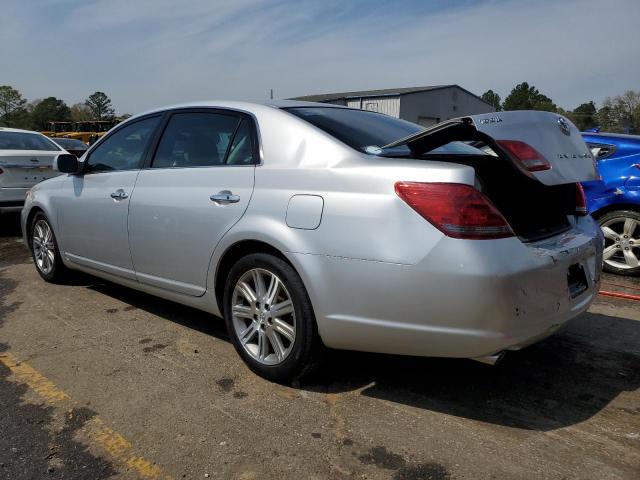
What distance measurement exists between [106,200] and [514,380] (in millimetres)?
3064

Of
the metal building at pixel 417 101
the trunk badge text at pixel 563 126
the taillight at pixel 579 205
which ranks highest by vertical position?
the metal building at pixel 417 101

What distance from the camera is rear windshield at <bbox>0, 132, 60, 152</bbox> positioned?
809 cm

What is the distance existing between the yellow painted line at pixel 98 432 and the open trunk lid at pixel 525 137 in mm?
1844

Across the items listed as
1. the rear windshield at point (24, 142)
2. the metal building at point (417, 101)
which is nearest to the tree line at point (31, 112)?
the metal building at point (417, 101)

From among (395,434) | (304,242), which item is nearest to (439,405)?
(395,434)

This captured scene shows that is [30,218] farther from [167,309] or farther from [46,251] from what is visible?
[167,309]

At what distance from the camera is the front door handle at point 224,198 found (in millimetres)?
3130

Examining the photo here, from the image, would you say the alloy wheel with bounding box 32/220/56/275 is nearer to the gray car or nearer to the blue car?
the gray car

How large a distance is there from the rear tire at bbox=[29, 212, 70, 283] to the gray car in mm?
1510

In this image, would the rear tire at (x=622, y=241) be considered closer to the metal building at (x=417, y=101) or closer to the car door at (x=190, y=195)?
the car door at (x=190, y=195)

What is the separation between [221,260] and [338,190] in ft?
3.07

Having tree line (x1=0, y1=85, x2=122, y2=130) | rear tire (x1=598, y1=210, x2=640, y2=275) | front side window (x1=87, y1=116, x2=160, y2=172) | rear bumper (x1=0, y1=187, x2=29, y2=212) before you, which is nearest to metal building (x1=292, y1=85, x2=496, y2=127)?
rear bumper (x1=0, y1=187, x2=29, y2=212)

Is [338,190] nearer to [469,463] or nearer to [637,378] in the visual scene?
[469,463]

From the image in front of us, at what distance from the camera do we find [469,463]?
2.34 meters
